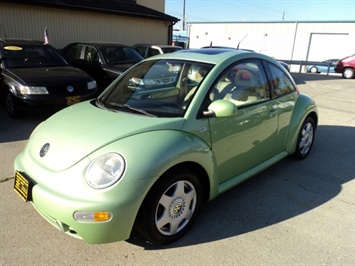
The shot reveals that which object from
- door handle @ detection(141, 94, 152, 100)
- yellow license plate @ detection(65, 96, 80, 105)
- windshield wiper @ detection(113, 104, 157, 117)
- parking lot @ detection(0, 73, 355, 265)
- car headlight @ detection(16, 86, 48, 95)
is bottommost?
parking lot @ detection(0, 73, 355, 265)

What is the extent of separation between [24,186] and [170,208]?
117 centimetres

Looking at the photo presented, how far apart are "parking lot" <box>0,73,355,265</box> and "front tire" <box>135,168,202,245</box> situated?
0.13m

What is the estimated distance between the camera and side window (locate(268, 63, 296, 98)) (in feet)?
11.9

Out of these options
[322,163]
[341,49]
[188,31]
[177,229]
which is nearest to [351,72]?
[341,49]

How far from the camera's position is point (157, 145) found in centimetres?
231

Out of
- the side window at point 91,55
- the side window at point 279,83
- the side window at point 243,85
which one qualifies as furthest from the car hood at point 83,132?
the side window at point 91,55

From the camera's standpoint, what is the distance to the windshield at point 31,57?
6.55 m

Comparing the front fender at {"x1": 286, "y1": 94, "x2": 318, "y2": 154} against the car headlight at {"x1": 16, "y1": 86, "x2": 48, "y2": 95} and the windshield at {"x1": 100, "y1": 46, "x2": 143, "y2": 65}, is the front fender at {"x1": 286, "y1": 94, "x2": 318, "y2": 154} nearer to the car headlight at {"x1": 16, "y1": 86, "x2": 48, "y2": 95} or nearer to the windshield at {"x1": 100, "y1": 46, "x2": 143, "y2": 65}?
the car headlight at {"x1": 16, "y1": 86, "x2": 48, "y2": 95}

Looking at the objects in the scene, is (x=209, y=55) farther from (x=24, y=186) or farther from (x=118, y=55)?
(x=118, y=55)

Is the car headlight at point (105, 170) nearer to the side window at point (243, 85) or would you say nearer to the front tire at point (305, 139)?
the side window at point (243, 85)

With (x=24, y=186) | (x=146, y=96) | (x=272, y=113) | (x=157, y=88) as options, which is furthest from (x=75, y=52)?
(x=24, y=186)

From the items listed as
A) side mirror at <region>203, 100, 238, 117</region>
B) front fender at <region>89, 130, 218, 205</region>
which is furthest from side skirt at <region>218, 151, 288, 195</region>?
side mirror at <region>203, 100, 238, 117</region>

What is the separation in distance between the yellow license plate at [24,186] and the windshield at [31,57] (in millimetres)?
4822

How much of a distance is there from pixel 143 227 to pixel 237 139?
49.9 inches
